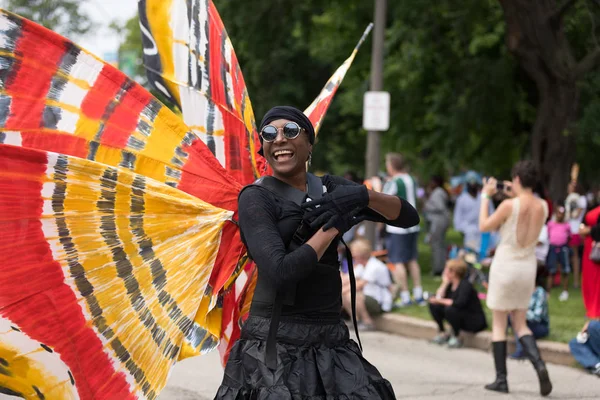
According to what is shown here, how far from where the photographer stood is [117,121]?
386 centimetres

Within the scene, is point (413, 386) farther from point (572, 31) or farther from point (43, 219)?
point (572, 31)

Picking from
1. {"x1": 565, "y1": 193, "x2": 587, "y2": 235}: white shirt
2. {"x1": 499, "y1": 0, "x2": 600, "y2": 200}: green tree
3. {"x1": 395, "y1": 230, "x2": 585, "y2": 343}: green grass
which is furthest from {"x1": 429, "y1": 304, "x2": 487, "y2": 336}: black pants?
{"x1": 499, "y1": 0, "x2": 600, "y2": 200}: green tree

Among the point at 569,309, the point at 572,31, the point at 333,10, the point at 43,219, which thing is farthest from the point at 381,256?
the point at 43,219

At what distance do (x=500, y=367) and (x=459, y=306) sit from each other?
2054 mm

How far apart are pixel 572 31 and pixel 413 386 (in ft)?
33.6

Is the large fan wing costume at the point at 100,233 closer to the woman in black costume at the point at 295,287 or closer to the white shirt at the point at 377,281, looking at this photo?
the woman in black costume at the point at 295,287

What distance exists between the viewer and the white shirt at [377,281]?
430 inches

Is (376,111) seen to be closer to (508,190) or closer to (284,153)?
(508,190)

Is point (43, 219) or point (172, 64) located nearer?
point (43, 219)

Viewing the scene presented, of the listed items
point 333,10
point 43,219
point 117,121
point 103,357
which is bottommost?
point 103,357

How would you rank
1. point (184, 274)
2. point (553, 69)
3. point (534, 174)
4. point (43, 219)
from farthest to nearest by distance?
point (553, 69) → point (534, 174) → point (184, 274) → point (43, 219)

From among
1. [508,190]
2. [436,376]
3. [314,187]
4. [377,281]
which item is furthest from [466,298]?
[314,187]

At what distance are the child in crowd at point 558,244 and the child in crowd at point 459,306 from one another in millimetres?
4158

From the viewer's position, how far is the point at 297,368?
3.33m
